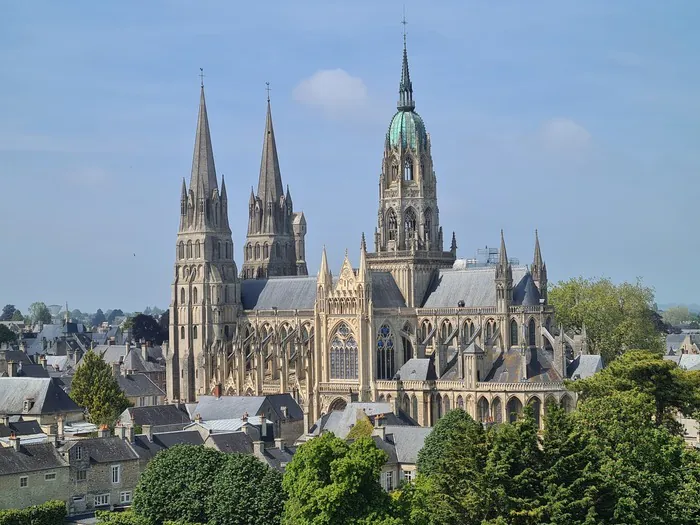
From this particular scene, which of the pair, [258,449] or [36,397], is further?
[36,397]

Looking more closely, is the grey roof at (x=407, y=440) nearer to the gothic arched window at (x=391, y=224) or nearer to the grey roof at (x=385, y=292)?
the grey roof at (x=385, y=292)

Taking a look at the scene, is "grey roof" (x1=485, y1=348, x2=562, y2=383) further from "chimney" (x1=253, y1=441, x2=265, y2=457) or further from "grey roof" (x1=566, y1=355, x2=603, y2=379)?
"chimney" (x1=253, y1=441, x2=265, y2=457)

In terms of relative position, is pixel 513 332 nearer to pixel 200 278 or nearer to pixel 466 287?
pixel 466 287

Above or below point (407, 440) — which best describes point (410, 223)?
above

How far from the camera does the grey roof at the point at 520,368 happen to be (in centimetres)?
11275

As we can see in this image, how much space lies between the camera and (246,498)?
71188mm

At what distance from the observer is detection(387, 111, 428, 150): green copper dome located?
13400cm

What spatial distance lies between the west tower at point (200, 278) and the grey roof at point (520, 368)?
34.2m

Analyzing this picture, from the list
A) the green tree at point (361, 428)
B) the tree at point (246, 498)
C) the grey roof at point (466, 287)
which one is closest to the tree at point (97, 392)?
the green tree at point (361, 428)

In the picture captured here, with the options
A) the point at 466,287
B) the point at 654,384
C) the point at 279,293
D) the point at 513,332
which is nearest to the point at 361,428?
the point at 654,384

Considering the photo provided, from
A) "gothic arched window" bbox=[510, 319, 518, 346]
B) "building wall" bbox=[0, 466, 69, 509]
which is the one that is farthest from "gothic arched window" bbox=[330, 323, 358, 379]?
"building wall" bbox=[0, 466, 69, 509]

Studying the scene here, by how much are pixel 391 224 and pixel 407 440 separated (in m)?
46.9

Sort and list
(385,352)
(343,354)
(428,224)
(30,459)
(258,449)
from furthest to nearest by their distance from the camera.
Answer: (428,224) → (343,354) → (385,352) → (258,449) → (30,459)

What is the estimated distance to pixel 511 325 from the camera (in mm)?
121875
